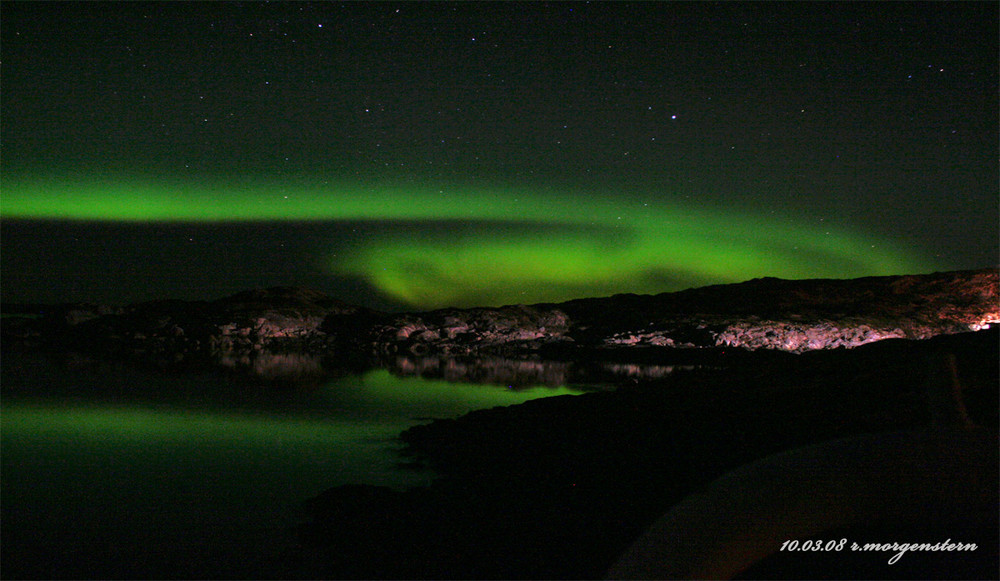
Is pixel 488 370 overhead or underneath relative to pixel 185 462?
overhead

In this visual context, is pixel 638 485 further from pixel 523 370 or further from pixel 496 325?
pixel 496 325

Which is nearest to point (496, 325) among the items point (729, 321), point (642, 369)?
point (729, 321)

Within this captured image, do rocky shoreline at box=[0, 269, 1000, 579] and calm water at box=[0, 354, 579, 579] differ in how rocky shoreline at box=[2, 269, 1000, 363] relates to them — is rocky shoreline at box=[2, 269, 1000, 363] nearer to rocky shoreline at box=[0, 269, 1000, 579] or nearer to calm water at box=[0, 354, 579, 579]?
rocky shoreline at box=[0, 269, 1000, 579]

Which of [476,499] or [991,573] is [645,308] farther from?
[991,573]

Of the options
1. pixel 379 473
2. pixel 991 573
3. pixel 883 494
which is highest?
pixel 883 494

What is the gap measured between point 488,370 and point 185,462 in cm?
3553

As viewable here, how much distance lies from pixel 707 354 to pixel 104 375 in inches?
1693

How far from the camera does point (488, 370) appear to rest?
57125 millimetres

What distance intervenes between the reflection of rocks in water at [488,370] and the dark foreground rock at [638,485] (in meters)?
30.2

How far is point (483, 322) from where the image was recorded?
8800 centimetres

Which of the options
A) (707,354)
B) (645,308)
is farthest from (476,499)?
(645,308)

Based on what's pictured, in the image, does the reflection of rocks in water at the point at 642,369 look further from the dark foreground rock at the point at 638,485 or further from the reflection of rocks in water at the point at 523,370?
the dark foreground rock at the point at 638,485

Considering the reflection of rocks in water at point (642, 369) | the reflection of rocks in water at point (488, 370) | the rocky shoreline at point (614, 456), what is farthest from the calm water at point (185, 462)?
the reflection of rocks in water at point (642, 369)

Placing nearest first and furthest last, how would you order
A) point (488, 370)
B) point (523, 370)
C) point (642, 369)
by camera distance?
point (642, 369), point (488, 370), point (523, 370)
